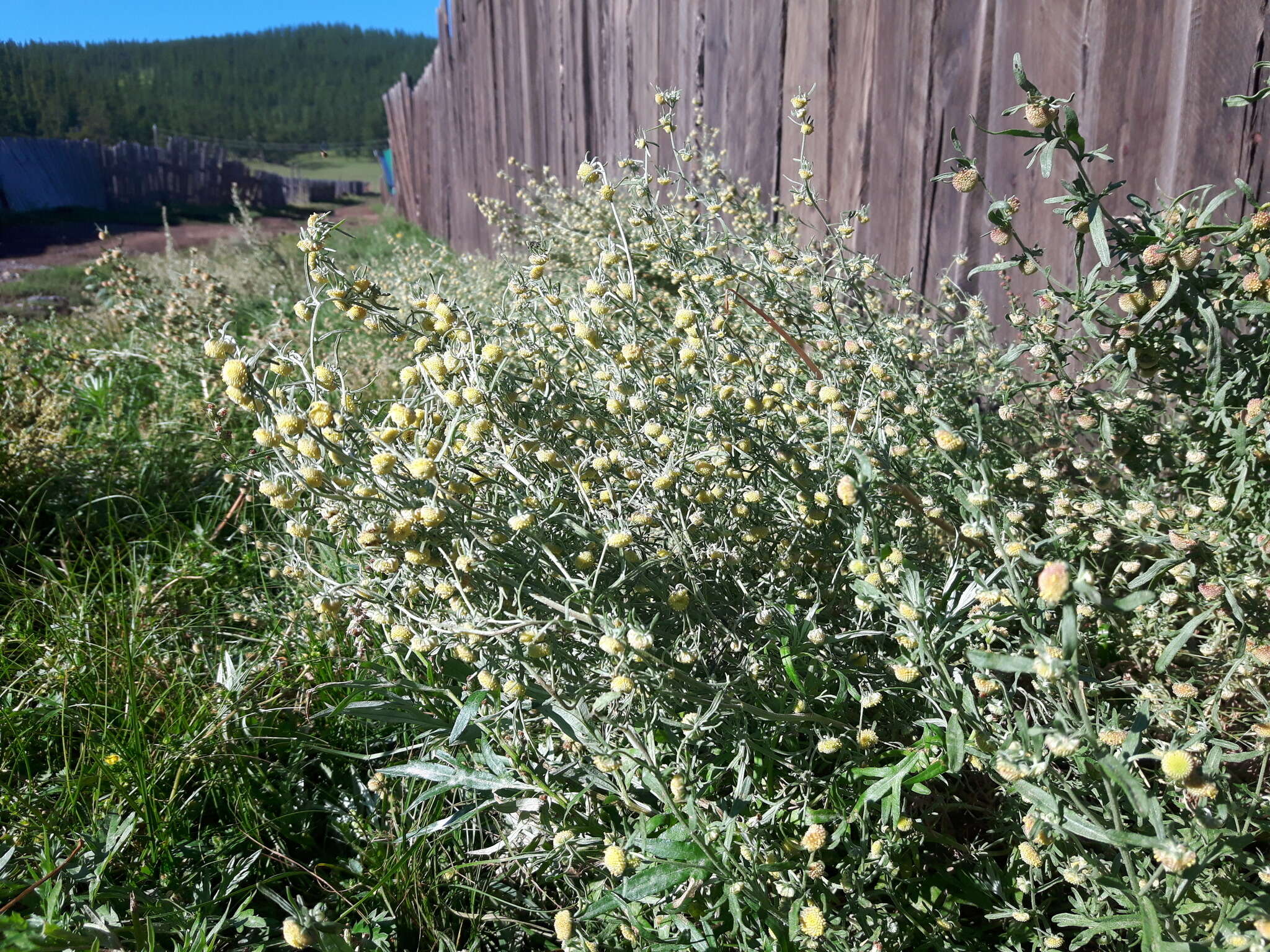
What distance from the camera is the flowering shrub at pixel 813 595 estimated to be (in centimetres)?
131

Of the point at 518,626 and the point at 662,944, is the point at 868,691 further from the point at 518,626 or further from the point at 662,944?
the point at 518,626

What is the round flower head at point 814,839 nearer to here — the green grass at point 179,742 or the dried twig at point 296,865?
the green grass at point 179,742

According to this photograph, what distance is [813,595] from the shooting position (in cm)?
175

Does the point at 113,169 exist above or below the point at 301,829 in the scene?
above

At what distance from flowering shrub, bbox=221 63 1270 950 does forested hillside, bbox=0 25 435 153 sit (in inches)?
944

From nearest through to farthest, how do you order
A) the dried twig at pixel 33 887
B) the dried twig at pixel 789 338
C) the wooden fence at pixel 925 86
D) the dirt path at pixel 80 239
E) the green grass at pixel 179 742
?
the dried twig at pixel 33 887, the green grass at pixel 179 742, the dried twig at pixel 789 338, the wooden fence at pixel 925 86, the dirt path at pixel 80 239

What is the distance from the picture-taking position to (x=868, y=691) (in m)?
1.54

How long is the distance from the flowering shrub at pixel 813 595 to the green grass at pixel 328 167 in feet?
139

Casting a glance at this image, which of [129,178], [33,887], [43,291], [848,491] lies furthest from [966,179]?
[129,178]

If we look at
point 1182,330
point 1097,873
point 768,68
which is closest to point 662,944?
point 1097,873

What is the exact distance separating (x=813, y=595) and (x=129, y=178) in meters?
31.1

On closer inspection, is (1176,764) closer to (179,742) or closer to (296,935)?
(296,935)

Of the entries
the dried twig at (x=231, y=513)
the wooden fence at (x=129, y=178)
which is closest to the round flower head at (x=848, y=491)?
the dried twig at (x=231, y=513)

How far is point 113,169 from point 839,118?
95.5ft
